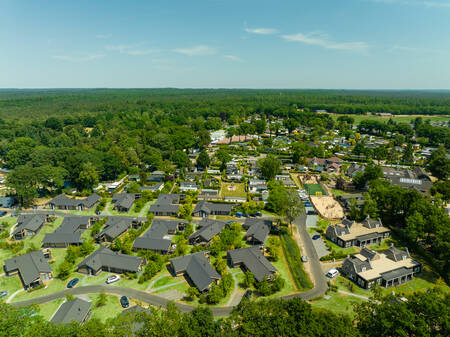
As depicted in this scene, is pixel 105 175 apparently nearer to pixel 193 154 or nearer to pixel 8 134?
pixel 193 154

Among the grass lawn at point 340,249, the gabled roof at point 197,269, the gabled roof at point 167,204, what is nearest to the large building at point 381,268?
the grass lawn at point 340,249

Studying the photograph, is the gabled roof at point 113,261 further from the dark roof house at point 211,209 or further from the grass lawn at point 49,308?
the dark roof house at point 211,209

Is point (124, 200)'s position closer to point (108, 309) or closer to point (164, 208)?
point (164, 208)

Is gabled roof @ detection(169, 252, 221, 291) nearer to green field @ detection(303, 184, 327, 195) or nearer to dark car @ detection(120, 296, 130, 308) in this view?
dark car @ detection(120, 296, 130, 308)

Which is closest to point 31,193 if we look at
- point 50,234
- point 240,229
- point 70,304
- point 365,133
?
point 50,234

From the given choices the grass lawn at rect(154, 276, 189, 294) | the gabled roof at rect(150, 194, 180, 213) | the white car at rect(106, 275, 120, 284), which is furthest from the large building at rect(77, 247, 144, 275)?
the gabled roof at rect(150, 194, 180, 213)
